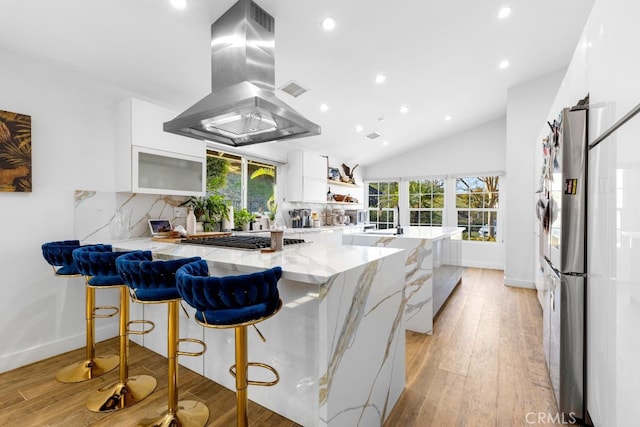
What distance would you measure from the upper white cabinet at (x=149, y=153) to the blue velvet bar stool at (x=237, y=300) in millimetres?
1848

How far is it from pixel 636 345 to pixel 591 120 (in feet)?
3.63

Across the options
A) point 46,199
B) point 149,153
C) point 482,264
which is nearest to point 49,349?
point 46,199

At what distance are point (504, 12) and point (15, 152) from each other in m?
4.34

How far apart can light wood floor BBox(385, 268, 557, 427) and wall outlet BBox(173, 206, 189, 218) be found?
274 cm

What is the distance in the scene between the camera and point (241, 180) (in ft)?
14.3

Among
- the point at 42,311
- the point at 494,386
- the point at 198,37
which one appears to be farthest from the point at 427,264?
the point at 42,311

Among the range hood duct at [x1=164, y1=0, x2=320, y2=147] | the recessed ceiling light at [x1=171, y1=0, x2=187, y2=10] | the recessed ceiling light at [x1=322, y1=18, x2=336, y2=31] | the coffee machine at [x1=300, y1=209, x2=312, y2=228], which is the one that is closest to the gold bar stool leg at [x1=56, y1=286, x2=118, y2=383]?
the range hood duct at [x1=164, y1=0, x2=320, y2=147]

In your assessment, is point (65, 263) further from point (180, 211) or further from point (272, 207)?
point (272, 207)

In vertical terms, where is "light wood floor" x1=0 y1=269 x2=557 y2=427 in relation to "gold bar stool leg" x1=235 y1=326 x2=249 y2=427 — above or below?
below

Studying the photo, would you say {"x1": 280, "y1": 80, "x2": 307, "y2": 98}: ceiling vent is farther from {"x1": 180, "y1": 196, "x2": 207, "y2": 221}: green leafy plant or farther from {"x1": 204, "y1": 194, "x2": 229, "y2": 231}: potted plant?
{"x1": 180, "y1": 196, "x2": 207, "y2": 221}: green leafy plant

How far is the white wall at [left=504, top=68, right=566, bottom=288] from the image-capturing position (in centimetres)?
452

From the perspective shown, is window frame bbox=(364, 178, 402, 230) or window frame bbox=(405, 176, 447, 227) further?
window frame bbox=(364, 178, 402, 230)

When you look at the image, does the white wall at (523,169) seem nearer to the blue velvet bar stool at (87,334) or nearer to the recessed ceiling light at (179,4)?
the recessed ceiling light at (179,4)

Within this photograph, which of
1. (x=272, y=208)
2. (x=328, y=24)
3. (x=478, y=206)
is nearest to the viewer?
(x=328, y=24)
